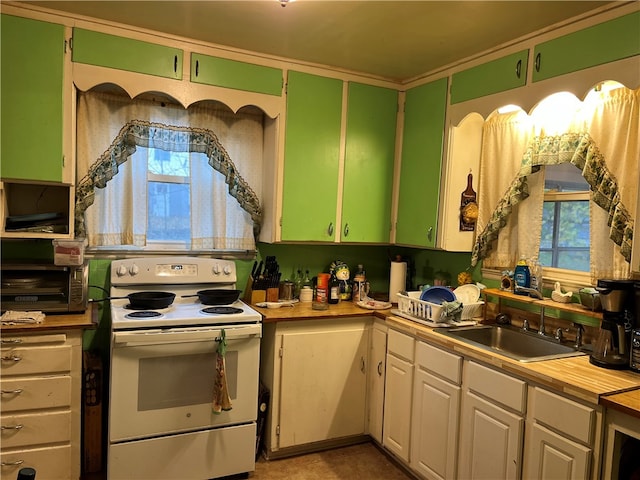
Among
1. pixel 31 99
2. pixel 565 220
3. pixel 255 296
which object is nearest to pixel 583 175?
pixel 565 220

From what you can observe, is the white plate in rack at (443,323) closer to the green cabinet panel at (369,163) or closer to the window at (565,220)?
the window at (565,220)

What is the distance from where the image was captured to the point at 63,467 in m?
2.33

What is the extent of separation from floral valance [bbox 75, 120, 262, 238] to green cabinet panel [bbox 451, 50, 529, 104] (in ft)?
4.72

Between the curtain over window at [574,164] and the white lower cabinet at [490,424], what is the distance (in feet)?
2.62

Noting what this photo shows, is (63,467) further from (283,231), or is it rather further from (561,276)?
(561,276)

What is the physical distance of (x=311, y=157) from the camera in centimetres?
304

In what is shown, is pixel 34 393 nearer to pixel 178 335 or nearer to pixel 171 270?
pixel 178 335

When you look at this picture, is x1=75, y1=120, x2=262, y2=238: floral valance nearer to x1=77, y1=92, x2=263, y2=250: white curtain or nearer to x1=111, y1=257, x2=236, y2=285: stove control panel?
x1=77, y1=92, x2=263, y2=250: white curtain

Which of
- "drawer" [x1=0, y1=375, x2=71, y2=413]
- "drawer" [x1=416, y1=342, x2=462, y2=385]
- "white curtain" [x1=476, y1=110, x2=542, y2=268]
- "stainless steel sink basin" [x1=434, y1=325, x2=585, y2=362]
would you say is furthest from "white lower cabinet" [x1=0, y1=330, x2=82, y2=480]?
"white curtain" [x1=476, y1=110, x2=542, y2=268]

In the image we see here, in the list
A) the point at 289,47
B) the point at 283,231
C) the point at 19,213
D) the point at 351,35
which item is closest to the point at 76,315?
the point at 19,213

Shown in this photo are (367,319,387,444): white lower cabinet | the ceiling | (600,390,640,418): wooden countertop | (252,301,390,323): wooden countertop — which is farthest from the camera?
(367,319,387,444): white lower cabinet

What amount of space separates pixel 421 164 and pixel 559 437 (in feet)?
5.97

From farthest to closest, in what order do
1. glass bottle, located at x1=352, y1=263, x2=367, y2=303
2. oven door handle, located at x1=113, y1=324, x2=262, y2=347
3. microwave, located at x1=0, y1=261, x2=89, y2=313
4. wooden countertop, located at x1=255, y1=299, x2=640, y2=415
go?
glass bottle, located at x1=352, y1=263, x2=367, y2=303 → microwave, located at x1=0, y1=261, x2=89, y2=313 → oven door handle, located at x1=113, y1=324, x2=262, y2=347 → wooden countertop, located at x1=255, y1=299, x2=640, y2=415

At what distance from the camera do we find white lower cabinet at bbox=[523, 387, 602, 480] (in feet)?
5.49
